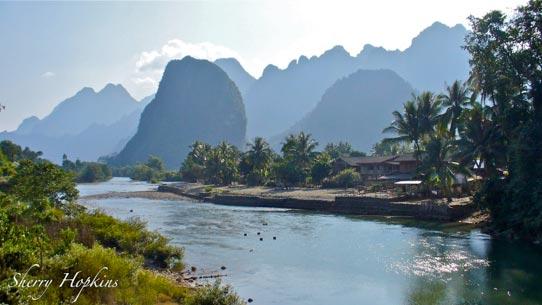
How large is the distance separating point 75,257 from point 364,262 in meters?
18.6

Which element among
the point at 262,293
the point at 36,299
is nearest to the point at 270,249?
the point at 262,293

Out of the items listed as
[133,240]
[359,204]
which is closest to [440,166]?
[359,204]

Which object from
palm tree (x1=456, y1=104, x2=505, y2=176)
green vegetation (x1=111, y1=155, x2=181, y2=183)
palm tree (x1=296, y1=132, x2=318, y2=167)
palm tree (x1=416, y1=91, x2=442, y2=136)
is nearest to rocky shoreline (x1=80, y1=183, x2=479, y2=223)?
palm tree (x1=456, y1=104, x2=505, y2=176)

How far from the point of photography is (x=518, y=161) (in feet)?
113

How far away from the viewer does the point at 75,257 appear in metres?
13.6

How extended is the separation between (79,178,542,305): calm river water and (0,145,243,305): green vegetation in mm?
4154

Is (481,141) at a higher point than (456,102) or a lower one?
lower

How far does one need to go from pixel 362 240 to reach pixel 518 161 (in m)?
12.8

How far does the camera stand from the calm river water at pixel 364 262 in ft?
70.1

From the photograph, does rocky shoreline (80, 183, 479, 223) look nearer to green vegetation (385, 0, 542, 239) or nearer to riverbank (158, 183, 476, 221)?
riverbank (158, 183, 476, 221)

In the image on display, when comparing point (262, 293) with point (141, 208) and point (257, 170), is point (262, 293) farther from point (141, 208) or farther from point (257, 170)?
point (257, 170)
